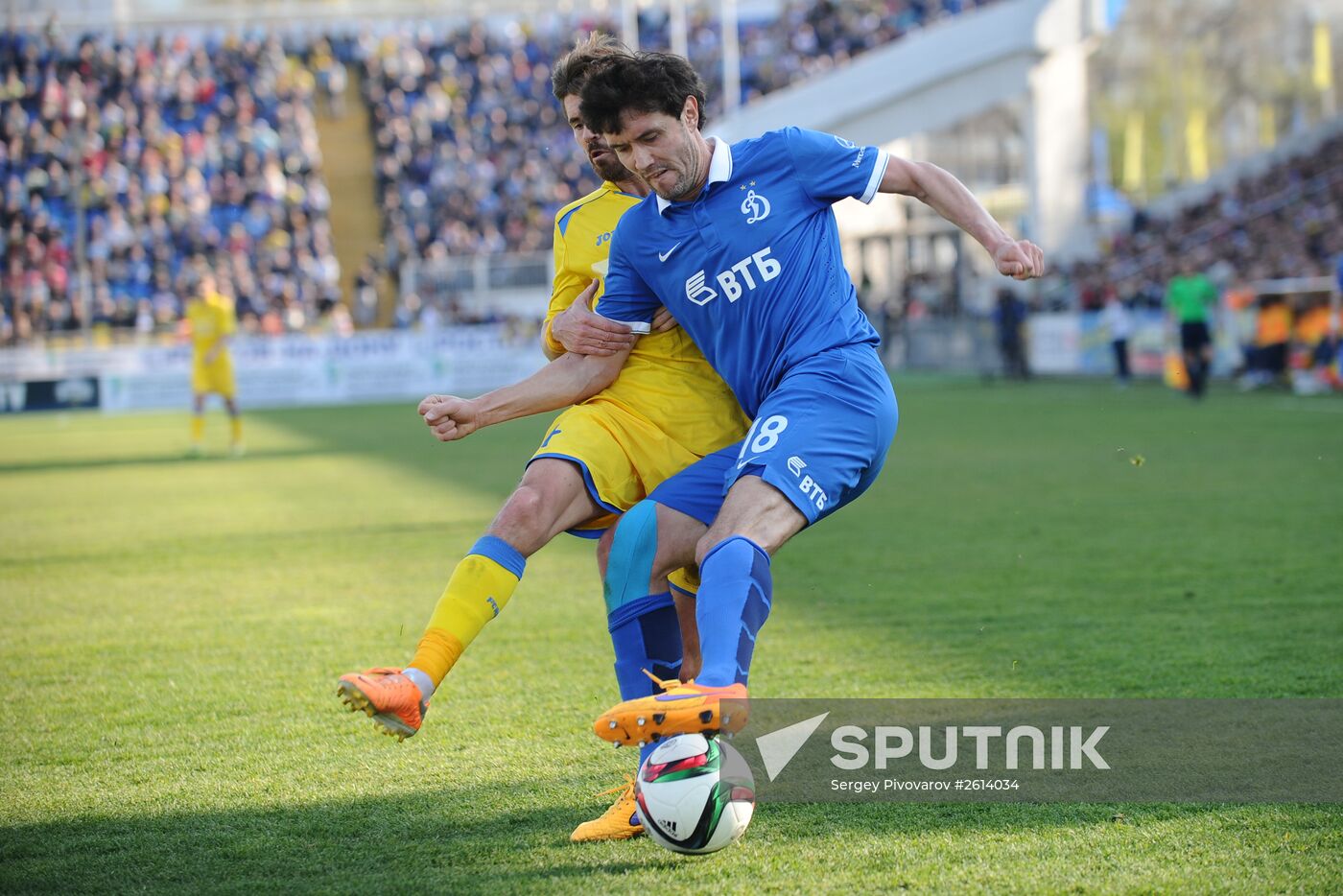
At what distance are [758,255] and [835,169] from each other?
1.15 feet

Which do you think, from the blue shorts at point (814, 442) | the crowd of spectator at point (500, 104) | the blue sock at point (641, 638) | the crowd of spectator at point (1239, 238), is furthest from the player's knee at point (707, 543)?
the crowd of spectator at point (500, 104)

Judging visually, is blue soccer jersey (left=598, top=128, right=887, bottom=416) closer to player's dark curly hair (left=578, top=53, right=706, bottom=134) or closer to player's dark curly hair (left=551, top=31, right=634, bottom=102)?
player's dark curly hair (left=578, top=53, right=706, bottom=134)

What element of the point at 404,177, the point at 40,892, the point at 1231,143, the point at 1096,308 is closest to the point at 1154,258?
the point at 1096,308

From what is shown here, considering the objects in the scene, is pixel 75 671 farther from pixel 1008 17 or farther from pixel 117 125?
pixel 117 125

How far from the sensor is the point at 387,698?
11.9 feet

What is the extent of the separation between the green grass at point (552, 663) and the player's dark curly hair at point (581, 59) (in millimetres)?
2014

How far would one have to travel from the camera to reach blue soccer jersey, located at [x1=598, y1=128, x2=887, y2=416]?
4.09 metres

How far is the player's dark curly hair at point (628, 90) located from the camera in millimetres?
3854

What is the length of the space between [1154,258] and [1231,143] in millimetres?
35026

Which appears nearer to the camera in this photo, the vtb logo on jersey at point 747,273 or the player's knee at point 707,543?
the player's knee at point 707,543

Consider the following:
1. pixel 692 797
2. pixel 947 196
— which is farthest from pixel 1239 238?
pixel 692 797

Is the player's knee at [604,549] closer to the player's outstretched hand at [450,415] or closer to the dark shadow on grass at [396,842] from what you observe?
the player's outstretched hand at [450,415]

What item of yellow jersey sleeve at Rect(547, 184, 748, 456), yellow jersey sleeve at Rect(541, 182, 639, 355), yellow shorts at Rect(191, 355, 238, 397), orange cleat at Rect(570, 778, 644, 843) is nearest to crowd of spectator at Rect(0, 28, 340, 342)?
yellow shorts at Rect(191, 355, 238, 397)

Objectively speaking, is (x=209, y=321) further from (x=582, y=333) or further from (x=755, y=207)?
(x=755, y=207)
